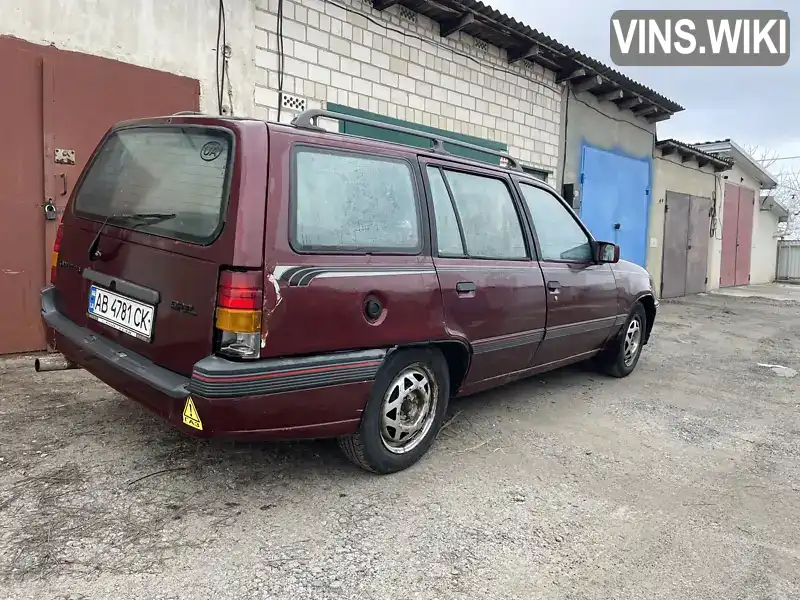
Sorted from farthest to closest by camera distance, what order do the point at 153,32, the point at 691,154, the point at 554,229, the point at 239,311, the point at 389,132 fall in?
the point at 691,154
the point at 389,132
the point at 153,32
the point at 554,229
the point at 239,311

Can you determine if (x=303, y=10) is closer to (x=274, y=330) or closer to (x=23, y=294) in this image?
(x=23, y=294)

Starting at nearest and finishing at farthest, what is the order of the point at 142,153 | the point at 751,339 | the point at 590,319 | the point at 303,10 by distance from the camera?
the point at 142,153 → the point at 590,319 → the point at 303,10 → the point at 751,339

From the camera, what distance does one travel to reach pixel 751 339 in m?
7.91

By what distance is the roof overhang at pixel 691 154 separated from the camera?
12.9 m

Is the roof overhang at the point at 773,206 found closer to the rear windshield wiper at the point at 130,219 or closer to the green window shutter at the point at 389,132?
the green window shutter at the point at 389,132

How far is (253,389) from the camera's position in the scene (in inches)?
91.7

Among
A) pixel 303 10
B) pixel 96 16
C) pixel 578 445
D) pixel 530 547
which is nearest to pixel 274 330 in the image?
pixel 530 547

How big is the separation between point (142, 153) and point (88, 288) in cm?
73

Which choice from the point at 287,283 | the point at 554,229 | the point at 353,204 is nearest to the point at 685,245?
the point at 554,229

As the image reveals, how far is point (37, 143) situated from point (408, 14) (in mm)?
4698

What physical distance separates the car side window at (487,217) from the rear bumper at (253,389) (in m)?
1.07

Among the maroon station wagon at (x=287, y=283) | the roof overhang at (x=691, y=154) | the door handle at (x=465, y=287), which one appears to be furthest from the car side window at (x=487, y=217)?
the roof overhang at (x=691, y=154)

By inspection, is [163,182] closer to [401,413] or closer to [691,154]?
[401,413]

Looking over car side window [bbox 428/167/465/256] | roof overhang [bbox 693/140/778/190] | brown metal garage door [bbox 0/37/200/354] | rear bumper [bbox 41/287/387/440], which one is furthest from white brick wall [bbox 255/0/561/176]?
roof overhang [bbox 693/140/778/190]
